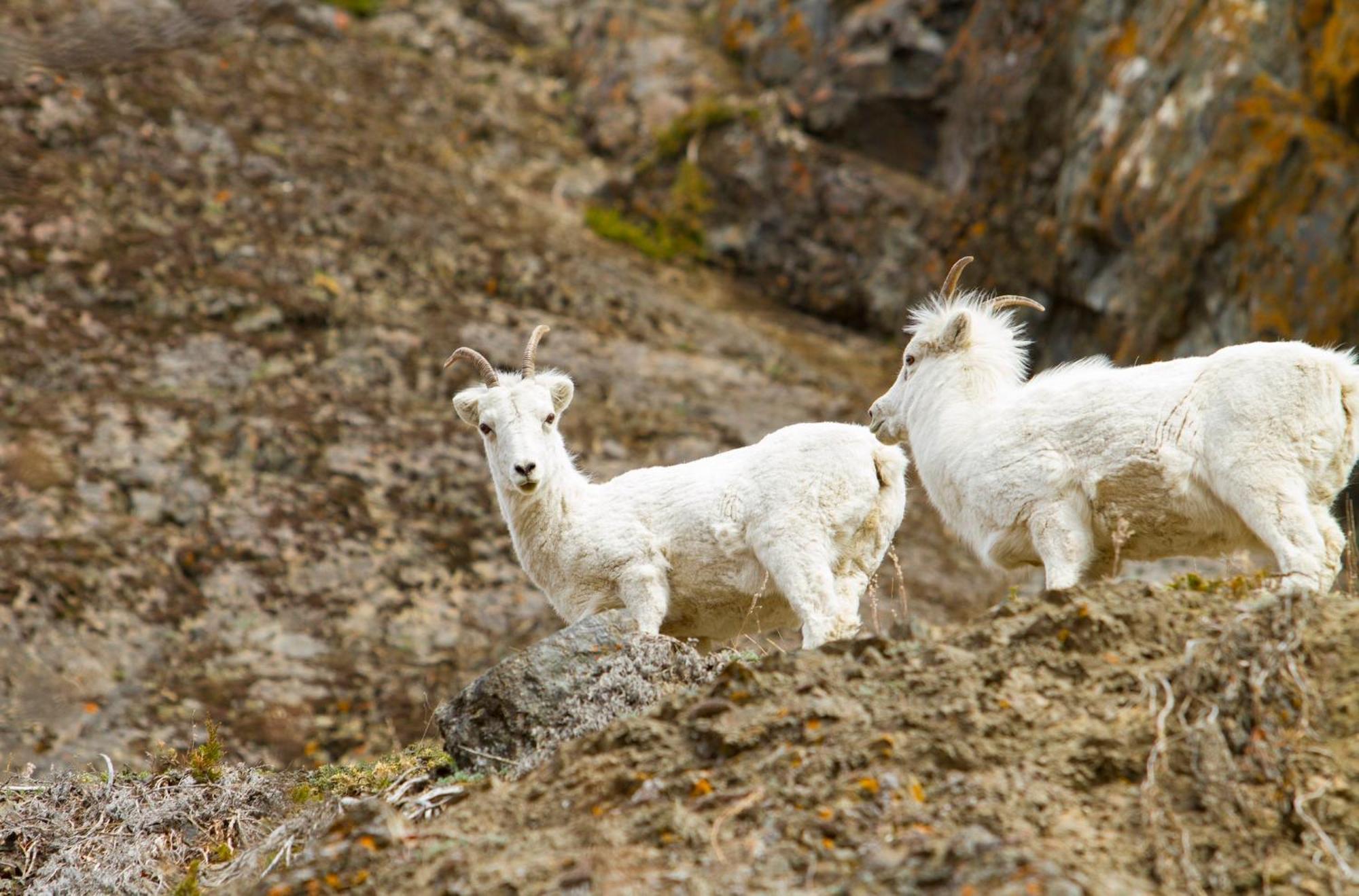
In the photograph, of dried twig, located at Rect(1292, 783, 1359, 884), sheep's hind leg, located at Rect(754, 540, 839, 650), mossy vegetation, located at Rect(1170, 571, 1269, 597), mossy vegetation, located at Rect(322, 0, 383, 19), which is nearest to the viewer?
dried twig, located at Rect(1292, 783, 1359, 884)

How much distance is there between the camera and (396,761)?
809 cm

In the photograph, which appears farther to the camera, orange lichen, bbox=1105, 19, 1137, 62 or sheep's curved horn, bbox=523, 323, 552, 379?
orange lichen, bbox=1105, 19, 1137, 62

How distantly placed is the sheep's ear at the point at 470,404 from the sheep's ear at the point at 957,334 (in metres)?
3.20

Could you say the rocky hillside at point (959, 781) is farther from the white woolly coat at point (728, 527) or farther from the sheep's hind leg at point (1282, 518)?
the white woolly coat at point (728, 527)

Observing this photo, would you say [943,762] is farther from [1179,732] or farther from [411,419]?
[411,419]

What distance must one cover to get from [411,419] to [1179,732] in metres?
14.5

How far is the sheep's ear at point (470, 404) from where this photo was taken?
9.30 m

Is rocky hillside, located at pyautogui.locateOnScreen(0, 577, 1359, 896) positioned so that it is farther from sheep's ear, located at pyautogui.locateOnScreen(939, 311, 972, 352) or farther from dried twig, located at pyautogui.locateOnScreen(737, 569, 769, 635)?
sheep's ear, located at pyautogui.locateOnScreen(939, 311, 972, 352)

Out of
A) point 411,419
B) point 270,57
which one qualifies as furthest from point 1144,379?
point 270,57

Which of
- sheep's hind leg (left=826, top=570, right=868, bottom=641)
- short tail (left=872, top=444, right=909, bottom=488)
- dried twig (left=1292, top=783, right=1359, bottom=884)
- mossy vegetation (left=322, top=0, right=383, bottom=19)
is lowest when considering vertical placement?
sheep's hind leg (left=826, top=570, right=868, bottom=641)

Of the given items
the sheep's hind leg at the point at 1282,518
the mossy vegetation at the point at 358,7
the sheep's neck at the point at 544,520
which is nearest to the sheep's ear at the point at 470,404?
the sheep's neck at the point at 544,520

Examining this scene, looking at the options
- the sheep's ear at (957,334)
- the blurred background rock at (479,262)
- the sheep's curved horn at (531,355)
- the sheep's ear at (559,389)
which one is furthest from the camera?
the blurred background rock at (479,262)

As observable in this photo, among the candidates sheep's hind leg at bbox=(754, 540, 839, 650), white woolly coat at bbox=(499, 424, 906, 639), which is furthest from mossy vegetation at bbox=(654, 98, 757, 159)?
sheep's hind leg at bbox=(754, 540, 839, 650)

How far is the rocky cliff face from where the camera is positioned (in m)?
16.0
